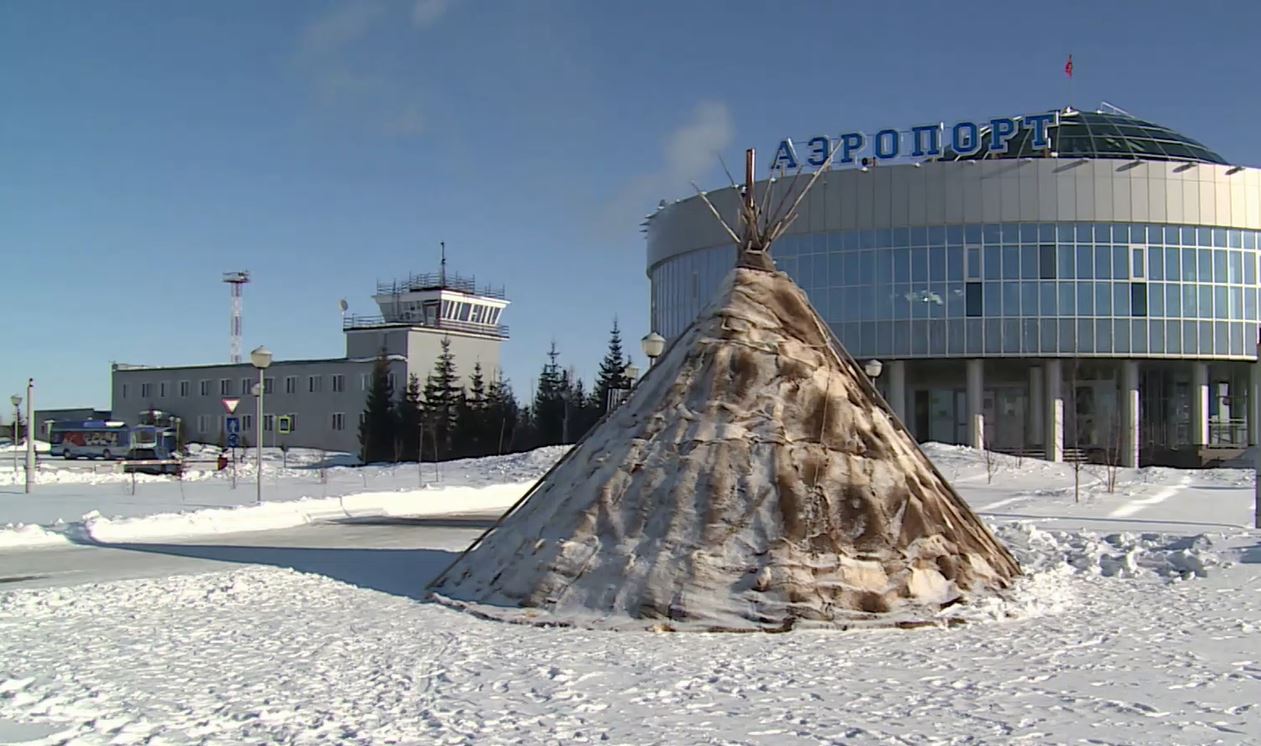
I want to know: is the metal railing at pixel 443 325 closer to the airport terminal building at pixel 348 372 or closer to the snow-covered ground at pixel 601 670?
the airport terminal building at pixel 348 372

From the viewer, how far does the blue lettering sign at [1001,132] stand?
52.2 meters

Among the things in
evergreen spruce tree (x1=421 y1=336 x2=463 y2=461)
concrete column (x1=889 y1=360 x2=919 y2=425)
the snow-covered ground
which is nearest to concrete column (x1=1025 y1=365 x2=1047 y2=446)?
concrete column (x1=889 y1=360 x2=919 y2=425)

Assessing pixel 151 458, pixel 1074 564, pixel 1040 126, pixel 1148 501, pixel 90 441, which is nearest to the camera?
pixel 1074 564

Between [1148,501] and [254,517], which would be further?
[1148,501]

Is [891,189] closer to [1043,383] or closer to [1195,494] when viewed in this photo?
[1043,383]

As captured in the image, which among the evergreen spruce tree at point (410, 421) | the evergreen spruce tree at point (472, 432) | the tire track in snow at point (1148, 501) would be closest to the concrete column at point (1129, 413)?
the tire track in snow at point (1148, 501)

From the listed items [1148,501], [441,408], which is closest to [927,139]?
[1148,501]

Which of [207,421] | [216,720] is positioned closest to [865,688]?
[216,720]

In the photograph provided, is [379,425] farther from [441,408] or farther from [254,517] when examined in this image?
[254,517]

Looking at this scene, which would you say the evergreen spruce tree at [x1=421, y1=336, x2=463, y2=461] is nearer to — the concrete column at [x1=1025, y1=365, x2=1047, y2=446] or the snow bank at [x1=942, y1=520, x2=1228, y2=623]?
the concrete column at [x1=1025, y1=365, x2=1047, y2=446]

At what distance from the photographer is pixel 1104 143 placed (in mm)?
54531

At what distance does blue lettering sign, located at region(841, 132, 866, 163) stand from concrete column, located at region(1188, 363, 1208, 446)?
62.5ft

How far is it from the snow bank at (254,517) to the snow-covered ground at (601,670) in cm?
744

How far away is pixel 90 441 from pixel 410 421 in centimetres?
2008
